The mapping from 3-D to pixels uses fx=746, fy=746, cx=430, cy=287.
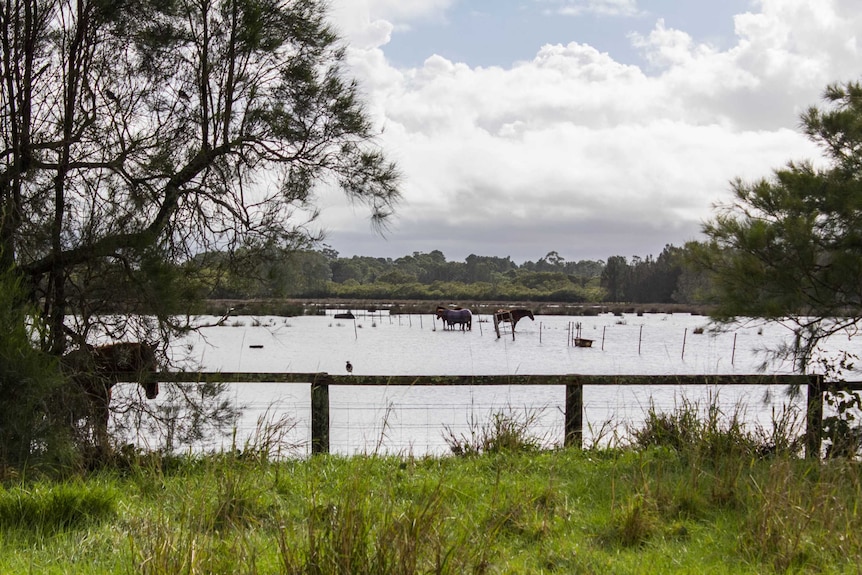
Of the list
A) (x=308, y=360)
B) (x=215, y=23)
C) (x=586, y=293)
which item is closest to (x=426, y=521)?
(x=215, y=23)

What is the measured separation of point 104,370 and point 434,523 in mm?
4657

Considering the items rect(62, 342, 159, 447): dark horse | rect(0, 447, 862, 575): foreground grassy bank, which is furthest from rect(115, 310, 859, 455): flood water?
rect(0, 447, 862, 575): foreground grassy bank

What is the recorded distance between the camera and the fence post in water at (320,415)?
250 inches

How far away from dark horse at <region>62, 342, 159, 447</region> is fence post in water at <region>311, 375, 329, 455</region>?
4.87 ft

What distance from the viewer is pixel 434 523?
2.96 metres

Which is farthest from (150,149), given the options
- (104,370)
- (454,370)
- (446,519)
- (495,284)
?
(495,284)

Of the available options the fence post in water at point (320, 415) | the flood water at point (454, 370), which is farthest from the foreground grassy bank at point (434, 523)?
the fence post in water at point (320, 415)

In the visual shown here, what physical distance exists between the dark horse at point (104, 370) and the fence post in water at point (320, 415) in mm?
1484

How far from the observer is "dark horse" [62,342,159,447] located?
626 cm

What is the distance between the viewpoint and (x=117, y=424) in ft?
21.3

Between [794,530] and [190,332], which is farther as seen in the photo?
[190,332]

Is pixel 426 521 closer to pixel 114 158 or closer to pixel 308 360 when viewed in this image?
pixel 114 158

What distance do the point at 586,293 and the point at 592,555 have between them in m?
98.7

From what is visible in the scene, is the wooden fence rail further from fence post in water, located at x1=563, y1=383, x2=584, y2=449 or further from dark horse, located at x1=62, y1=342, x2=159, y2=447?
dark horse, located at x1=62, y1=342, x2=159, y2=447
